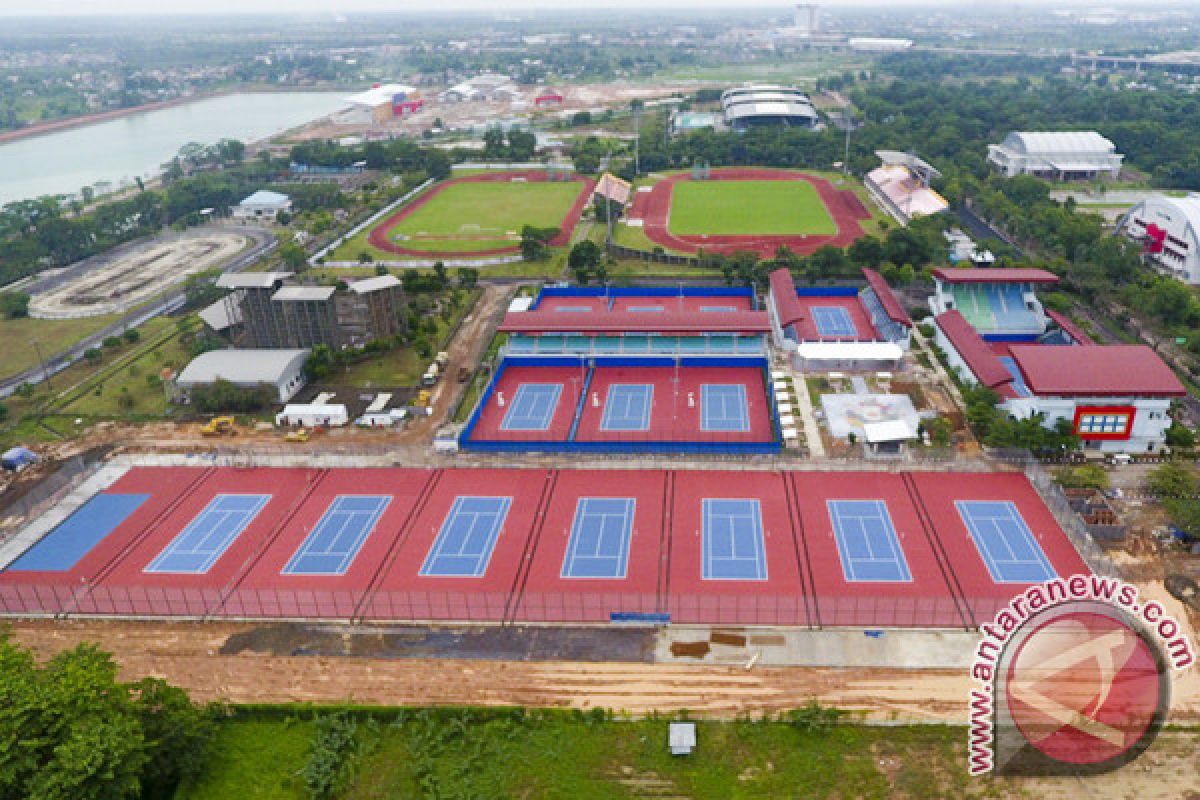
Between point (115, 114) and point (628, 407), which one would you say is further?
point (115, 114)

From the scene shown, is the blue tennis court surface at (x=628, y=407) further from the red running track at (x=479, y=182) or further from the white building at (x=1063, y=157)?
the white building at (x=1063, y=157)

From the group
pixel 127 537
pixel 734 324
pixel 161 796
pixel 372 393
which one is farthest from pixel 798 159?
pixel 161 796

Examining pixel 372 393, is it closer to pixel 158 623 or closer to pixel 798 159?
pixel 158 623

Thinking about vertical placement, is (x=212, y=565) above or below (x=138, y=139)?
below

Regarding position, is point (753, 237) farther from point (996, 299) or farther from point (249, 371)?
point (249, 371)

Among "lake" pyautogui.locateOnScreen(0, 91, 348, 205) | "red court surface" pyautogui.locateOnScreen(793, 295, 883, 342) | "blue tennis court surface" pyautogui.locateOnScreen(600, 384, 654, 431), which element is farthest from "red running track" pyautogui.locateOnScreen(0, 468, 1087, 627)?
"lake" pyautogui.locateOnScreen(0, 91, 348, 205)

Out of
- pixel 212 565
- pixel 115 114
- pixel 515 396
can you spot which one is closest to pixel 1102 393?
pixel 515 396
